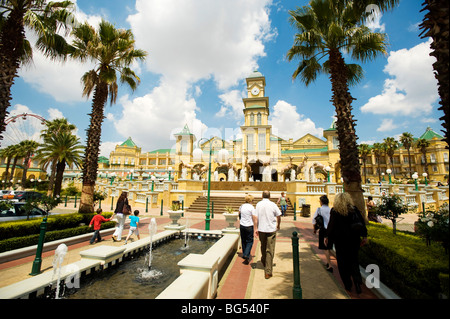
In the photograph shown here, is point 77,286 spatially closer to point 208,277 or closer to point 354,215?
point 208,277

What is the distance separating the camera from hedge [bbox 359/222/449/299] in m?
2.98

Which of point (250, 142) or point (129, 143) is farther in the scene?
point (129, 143)

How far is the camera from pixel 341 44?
28.6 ft

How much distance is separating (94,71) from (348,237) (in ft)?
43.0

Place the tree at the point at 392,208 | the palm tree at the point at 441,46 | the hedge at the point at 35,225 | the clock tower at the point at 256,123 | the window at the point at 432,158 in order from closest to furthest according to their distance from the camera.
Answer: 1. the palm tree at the point at 441,46
2. the tree at the point at 392,208
3. the hedge at the point at 35,225
4. the clock tower at the point at 256,123
5. the window at the point at 432,158

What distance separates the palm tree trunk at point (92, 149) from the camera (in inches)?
383

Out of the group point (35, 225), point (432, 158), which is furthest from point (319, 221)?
point (432, 158)

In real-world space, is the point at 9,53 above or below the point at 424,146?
below

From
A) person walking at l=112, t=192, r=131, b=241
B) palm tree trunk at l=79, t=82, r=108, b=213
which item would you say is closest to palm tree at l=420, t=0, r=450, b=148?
person walking at l=112, t=192, r=131, b=241

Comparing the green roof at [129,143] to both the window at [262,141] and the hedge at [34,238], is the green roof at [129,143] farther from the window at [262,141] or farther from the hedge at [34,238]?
the hedge at [34,238]

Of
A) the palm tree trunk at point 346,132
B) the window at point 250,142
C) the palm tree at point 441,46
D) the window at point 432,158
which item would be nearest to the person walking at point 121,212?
the palm tree trunk at point 346,132

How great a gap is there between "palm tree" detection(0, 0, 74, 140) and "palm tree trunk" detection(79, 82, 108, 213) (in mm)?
2646

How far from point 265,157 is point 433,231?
3310 cm

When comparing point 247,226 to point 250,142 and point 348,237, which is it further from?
point 250,142
